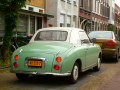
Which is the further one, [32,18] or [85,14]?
[85,14]

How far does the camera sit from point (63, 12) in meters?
31.1

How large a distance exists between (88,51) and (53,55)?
225 cm

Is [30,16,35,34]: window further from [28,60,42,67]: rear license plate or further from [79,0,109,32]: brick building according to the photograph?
[28,60,42,67]: rear license plate

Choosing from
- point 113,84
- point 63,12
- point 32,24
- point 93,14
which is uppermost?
point 93,14

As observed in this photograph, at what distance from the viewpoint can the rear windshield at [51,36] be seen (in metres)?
10.5

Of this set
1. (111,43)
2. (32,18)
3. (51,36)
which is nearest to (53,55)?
(51,36)

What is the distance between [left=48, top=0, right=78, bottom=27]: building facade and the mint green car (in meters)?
17.9

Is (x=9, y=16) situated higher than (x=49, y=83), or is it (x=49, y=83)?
(x=9, y=16)

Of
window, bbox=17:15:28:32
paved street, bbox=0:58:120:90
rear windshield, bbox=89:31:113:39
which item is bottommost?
paved street, bbox=0:58:120:90

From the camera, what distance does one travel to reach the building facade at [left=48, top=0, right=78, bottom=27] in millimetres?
29172

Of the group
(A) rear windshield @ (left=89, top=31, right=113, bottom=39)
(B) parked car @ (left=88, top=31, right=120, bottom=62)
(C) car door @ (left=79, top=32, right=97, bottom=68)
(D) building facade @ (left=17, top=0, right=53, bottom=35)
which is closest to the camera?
(C) car door @ (left=79, top=32, right=97, bottom=68)

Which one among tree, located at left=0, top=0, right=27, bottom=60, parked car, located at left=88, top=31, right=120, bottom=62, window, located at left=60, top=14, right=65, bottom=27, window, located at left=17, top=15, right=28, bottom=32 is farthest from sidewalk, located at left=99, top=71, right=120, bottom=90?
window, located at left=60, top=14, right=65, bottom=27

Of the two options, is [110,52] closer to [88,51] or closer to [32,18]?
[88,51]

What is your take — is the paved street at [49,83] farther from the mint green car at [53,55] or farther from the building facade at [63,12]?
the building facade at [63,12]
